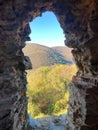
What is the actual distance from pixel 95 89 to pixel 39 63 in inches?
1161

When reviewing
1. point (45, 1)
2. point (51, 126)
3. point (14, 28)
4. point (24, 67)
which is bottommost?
point (51, 126)

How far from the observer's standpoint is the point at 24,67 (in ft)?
27.0

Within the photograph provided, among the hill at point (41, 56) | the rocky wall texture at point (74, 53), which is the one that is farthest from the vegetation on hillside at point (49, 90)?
the rocky wall texture at point (74, 53)

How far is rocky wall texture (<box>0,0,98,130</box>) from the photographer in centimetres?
648

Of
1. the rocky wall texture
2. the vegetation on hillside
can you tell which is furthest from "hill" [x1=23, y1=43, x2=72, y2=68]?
the rocky wall texture

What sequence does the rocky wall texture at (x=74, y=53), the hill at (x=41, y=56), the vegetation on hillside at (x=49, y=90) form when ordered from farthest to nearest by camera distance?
the hill at (x=41, y=56), the vegetation on hillside at (x=49, y=90), the rocky wall texture at (x=74, y=53)

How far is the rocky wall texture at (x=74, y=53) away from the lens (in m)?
6.48

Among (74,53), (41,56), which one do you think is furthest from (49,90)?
(74,53)

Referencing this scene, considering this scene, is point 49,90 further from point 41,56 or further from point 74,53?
point 74,53

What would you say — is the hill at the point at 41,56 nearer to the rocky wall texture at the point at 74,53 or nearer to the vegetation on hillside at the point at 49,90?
the vegetation on hillside at the point at 49,90

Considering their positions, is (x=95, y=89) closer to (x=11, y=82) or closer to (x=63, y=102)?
(x=11, y=82)

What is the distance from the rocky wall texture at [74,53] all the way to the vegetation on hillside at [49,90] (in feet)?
42.9

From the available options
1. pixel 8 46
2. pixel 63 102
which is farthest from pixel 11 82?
pixel 63 102

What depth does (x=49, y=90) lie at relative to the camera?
88.2ft
